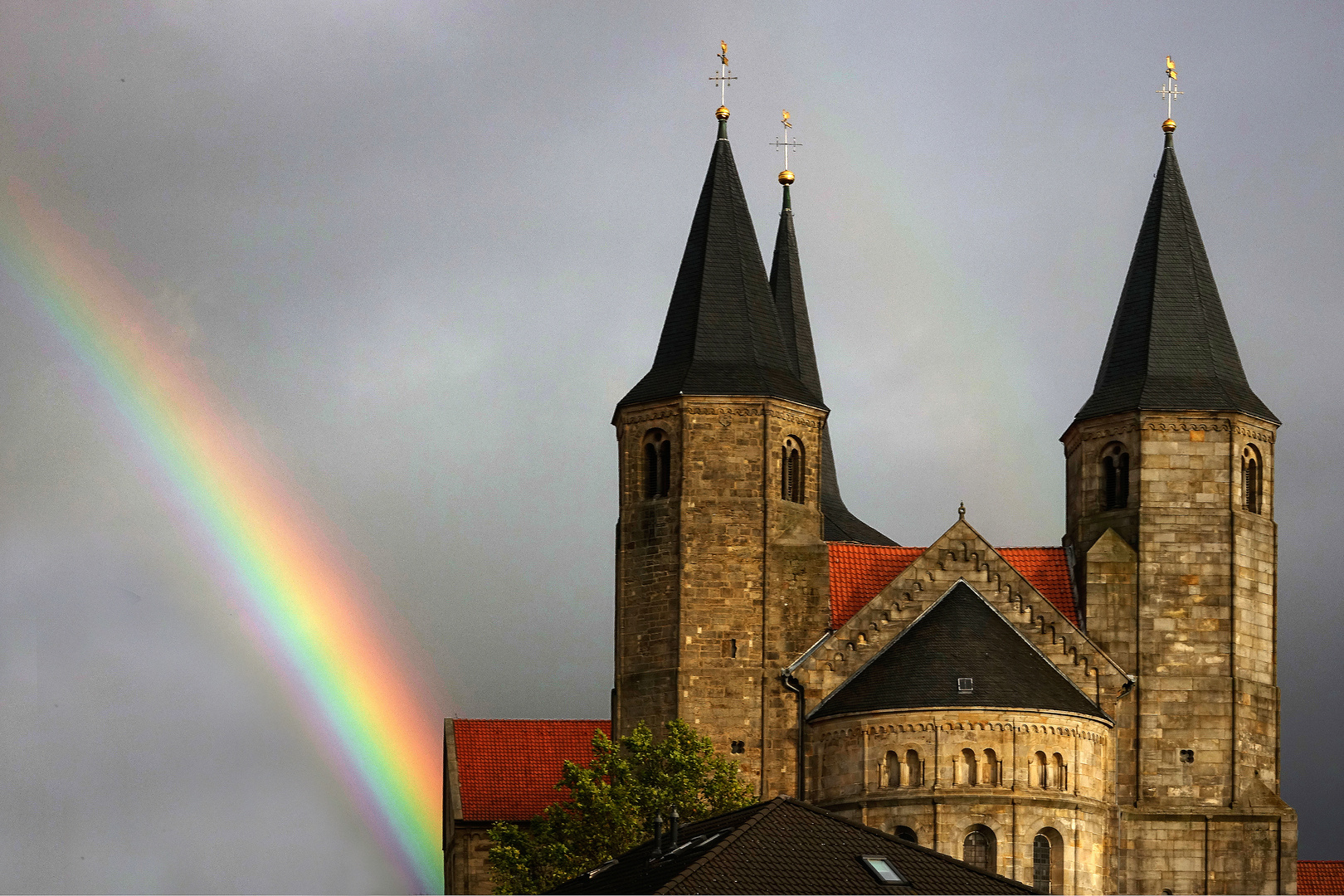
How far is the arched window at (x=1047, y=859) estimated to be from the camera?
7225cm

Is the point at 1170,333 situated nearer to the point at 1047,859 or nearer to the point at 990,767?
the point at 990,767

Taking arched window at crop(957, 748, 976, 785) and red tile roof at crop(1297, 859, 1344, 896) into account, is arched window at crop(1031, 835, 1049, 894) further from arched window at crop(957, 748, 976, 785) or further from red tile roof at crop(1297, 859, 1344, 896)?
red tile roof at crop(1297, 859, 1344, 896)

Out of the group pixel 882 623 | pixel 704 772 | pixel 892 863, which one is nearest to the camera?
pixel 892 863

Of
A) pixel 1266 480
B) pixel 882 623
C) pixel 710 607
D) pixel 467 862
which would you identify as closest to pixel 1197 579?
pixel 1266 480

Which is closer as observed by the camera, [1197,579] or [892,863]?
[892,863]

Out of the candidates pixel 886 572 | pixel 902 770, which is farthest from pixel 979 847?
pixel 886 572

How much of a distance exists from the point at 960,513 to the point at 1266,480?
9692 mm

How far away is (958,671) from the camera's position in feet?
242

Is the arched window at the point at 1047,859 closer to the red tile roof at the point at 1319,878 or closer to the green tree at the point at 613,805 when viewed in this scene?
the green tree at the point at 613,805

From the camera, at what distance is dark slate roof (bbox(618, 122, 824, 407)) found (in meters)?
79.1

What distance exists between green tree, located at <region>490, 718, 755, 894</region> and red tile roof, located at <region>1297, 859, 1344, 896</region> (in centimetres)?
2455

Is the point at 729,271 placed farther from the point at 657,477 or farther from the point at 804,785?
the point at 804,785

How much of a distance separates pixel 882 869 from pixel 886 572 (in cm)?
2880

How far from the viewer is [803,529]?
78875mm
